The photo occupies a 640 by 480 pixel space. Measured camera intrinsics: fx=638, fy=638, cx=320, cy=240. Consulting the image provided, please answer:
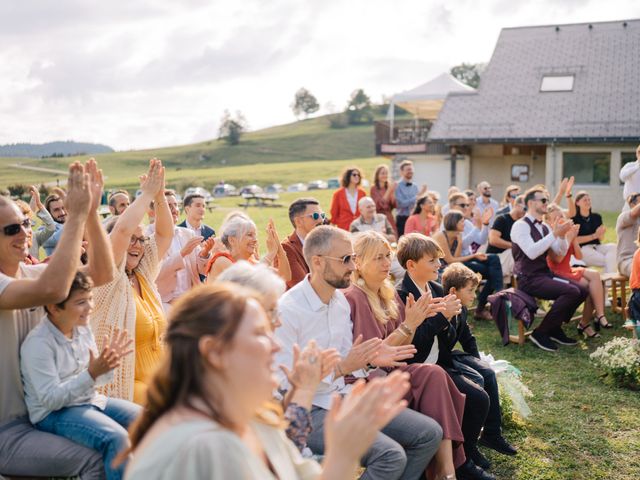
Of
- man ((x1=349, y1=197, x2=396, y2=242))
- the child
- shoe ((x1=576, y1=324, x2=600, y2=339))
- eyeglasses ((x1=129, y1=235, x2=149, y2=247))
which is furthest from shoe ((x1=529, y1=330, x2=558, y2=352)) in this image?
the child

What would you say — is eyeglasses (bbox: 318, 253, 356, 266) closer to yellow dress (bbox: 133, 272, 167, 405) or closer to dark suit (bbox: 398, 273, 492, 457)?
dark suit (bbox: 398, 273, 492, 457)

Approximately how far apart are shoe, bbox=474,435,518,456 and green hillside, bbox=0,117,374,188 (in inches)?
1949

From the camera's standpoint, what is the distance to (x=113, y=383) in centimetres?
363

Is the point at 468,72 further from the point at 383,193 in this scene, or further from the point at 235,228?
the point at 235,228

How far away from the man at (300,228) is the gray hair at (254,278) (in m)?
3.97

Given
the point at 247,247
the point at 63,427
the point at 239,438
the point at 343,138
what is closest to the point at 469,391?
the point at 247,247

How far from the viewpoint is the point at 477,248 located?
9.94 meters

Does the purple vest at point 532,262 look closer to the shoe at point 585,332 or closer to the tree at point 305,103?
the shoe at point 585,332

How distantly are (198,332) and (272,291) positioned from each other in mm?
784

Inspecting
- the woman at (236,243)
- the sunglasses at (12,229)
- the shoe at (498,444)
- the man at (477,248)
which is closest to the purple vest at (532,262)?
the man at (477,248)

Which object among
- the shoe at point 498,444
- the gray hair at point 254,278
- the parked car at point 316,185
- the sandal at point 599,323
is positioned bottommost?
the shoe at point 498,444

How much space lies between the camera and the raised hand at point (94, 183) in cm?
303

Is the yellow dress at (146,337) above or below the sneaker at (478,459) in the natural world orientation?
above

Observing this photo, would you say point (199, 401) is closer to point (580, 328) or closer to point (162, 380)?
point (162, 380)
